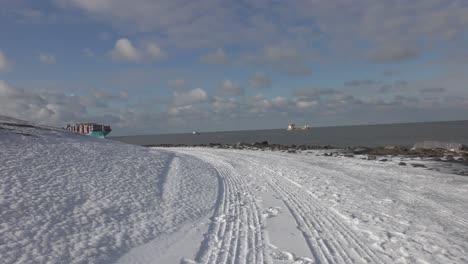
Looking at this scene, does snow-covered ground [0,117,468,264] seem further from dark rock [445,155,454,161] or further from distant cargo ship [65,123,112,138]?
distant cargo ship [65,123,112,138]

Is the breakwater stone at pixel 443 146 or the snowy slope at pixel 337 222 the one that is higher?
the breakwater stone at pixel 443 146

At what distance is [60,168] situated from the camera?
12188mm

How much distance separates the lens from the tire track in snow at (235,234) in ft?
20.3

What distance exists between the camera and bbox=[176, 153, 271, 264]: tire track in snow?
20.3 ft

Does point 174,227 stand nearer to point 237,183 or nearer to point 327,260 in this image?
point 327,260

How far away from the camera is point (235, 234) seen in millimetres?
7465

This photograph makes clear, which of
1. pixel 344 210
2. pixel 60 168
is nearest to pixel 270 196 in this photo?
pixel 344 210

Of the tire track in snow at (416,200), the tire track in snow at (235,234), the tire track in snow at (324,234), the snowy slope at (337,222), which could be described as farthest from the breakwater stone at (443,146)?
the tire track in snow at (235,234)

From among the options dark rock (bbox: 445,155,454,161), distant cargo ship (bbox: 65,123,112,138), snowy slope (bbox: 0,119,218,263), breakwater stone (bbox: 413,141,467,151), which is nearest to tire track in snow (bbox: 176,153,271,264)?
snowy slope (bbox: 0,119,218,263)

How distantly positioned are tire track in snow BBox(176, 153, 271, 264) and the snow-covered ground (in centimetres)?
3

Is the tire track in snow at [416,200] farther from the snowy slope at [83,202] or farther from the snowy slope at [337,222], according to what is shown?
the snowy slope at [83,202]

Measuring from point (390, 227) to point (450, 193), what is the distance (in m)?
6.64

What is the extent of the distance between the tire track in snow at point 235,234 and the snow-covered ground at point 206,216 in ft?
0.08

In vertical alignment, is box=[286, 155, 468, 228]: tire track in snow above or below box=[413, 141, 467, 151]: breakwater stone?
below
